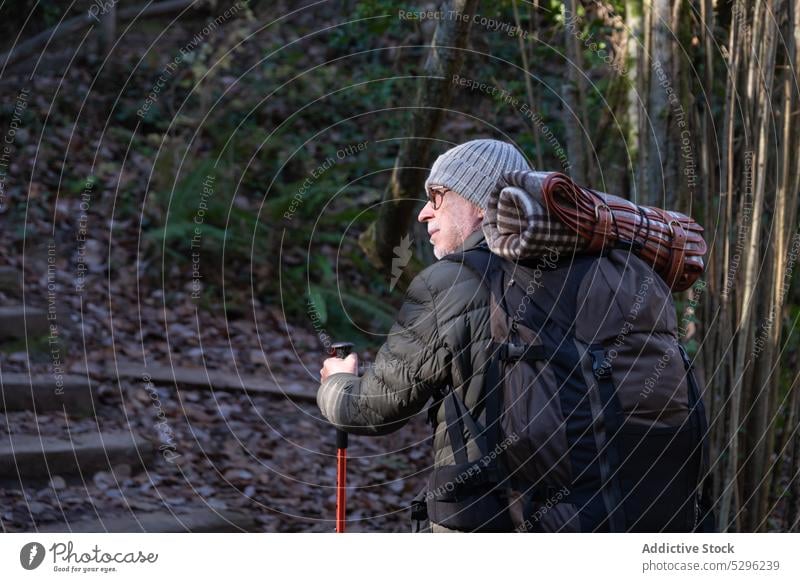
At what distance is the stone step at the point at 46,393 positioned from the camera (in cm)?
497

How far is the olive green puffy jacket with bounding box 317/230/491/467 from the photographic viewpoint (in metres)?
2.30

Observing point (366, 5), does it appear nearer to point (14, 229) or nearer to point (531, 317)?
point (14, 229)

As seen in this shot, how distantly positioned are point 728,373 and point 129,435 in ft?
9.32

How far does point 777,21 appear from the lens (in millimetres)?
3695

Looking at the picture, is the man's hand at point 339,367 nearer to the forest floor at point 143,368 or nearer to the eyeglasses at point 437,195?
the eyeglasses at point 437,195

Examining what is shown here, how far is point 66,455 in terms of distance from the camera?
15.3 ft

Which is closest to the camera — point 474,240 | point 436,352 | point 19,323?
point 436,352

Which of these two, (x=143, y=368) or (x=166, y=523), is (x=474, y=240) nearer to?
(x=166, y=523)

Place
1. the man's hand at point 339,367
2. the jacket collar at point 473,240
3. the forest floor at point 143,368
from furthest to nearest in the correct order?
1. the forest floor at point 143,368
2. the man's hand at point 339,367
3. the jacket collar at point 473,240

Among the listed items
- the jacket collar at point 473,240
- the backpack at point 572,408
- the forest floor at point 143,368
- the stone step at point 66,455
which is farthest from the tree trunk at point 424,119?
the backpack at point 572,408

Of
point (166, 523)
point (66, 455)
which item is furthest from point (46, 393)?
point (166, 523)

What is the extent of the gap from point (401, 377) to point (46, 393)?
3244 millimetres

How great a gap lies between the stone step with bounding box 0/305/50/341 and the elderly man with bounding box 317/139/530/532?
3.50m
